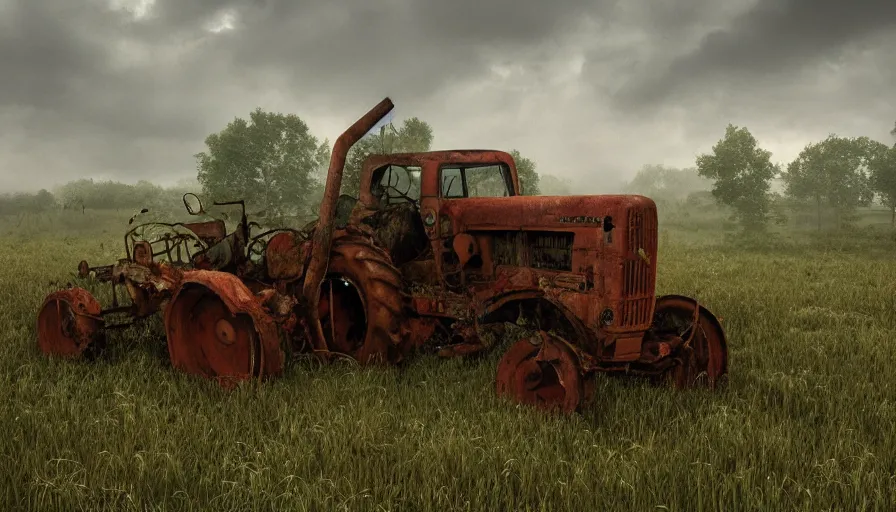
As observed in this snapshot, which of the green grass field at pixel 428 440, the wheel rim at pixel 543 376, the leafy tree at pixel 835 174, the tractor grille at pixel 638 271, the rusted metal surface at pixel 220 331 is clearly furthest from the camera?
the leafy tree at pixel 835 174

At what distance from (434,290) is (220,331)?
1920mm

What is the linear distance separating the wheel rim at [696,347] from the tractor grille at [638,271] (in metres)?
0.64

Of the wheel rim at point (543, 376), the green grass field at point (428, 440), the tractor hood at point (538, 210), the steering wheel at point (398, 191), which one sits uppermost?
the steering wheel at point (398, 191)

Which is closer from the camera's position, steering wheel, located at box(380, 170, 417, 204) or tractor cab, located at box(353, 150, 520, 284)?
tractor cab, located at box(353, 150, 520, 284)

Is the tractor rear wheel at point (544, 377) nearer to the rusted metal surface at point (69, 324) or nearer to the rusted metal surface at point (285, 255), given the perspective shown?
the rusted metal surface at point (285, 255)

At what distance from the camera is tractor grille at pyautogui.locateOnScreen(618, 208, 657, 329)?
453 cm

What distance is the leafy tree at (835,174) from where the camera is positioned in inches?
Answer: 2114

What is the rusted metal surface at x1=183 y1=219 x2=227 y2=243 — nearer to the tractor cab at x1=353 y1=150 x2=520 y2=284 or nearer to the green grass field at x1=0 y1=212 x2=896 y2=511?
the green grass field at x1=0 y1=212 x2=896 y2=511

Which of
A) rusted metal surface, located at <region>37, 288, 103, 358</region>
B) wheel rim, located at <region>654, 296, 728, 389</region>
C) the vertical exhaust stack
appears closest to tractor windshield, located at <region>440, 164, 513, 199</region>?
the vertical exhaust stack

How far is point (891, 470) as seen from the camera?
357 centimetres

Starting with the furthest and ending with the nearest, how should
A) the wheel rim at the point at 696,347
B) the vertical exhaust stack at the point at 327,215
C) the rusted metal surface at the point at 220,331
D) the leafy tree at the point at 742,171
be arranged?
the leafy tree at the point at 742,171, the vertical exhaust stack at the point at 327,215, the wheel rim at the point at 696,347, the rusted metal surface at the point at 220,331

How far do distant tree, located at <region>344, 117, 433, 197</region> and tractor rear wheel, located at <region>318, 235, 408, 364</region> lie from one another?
3.87 ft

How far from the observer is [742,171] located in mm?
36625

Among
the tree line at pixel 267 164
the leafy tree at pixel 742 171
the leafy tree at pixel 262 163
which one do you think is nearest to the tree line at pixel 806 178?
the leafy tree at pixel 742 171
